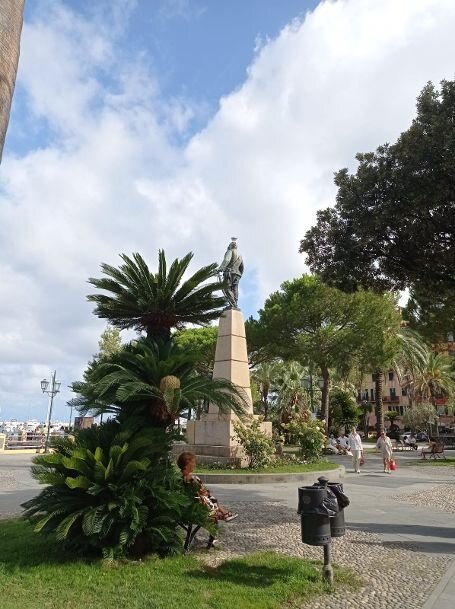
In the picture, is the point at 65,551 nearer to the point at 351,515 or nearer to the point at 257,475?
the point at 351,515

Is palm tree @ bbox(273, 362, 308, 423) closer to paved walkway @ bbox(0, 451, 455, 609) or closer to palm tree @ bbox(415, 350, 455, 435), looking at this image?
palm tree @ bbox(415, 350, 455, 435)

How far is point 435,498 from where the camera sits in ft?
37.2

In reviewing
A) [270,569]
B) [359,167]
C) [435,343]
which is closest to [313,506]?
[270,569]

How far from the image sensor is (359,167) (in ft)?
32.4

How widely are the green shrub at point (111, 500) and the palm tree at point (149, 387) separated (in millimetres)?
486

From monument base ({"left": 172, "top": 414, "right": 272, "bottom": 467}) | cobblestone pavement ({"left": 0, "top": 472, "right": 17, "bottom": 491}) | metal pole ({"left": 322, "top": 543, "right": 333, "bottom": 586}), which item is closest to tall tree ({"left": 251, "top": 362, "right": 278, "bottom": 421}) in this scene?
monument base ({"left": 172, "top": 414, "right": 272, "bottom": 467})

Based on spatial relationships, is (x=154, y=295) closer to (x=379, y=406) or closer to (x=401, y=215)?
(x=401, y=215)

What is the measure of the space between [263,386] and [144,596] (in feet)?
141

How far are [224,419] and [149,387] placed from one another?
10188 millimetres

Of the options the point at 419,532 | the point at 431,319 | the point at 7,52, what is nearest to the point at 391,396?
the point at 431,319

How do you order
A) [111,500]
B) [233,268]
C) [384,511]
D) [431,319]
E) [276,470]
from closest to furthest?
1. [111,500]
2. [384,511]
3. [276,470]
4. [233,268]
5. [431,319]

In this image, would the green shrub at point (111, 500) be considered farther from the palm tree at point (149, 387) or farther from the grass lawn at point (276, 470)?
the grass lawn at point (276, 470)

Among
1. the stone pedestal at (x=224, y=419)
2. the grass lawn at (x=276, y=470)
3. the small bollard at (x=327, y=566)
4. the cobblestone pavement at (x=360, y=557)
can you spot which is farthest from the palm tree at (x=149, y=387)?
the stone pedestal at (x=224, y=419)

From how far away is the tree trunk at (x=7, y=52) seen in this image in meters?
3.70
